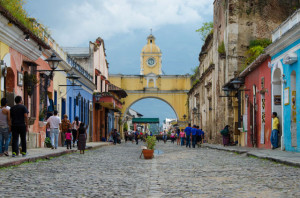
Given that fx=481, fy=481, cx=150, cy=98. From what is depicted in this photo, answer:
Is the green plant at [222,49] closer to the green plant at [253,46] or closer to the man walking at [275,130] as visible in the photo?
the green plant at [253,46]

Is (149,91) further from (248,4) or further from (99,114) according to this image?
(248,4)

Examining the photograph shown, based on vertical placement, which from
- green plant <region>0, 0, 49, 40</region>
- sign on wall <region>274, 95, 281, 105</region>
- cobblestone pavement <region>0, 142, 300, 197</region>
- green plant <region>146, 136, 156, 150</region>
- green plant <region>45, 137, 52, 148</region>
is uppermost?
green plant <region>0, 0, 49, 40</region>

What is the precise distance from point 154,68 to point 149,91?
57.0ft

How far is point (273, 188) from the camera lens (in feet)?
20.6

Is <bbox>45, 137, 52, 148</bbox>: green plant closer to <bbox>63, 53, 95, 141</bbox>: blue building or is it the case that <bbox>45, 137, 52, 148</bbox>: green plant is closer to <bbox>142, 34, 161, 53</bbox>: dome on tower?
<bbox>63, 53, 95, 141</bbox>: blue building

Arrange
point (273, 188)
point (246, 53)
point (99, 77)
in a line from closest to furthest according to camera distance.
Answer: point (273, 188) → point (246, 53) → point (99, 77)

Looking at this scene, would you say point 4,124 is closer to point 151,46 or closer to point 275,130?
point 275,130

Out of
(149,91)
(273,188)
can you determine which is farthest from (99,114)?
(273,188)

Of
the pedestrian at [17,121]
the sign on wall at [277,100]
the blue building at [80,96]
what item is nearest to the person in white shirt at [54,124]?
the pedestrian at [17,121]

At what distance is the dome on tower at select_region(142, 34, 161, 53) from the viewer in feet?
266

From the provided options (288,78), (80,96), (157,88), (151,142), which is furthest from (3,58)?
(157,88)

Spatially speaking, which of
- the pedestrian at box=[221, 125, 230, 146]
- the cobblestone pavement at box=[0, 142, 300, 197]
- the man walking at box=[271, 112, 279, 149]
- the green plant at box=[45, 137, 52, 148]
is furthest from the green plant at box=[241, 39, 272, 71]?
the cobblestone pavement at box=[0, 142, 300, 197]

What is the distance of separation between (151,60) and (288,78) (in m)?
64.4

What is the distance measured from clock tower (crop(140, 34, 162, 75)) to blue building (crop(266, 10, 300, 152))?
60339 millimetres
